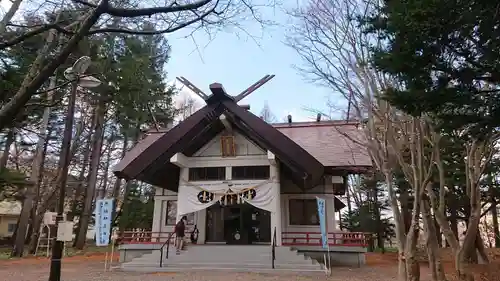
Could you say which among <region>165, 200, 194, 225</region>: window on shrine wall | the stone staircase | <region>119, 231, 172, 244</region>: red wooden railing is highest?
<region>165, 200, 194, 225</region>: window on shrine wall

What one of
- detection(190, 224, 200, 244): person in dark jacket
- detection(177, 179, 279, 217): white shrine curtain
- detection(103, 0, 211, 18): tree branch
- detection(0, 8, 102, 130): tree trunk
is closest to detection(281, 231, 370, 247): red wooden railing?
detection(177, 179, 279, 217): white shrine curtain

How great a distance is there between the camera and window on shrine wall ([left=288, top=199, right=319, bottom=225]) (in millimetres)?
15523

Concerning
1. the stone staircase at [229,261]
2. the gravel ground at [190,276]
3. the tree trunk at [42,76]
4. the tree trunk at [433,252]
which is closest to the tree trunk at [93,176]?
the gravel ground at [190,276]

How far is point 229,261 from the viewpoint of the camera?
12.1 metres

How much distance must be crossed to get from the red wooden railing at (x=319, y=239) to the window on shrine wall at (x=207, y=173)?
11.4 ft

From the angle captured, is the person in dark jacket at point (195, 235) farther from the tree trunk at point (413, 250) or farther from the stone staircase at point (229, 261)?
the tree trunk at point (413, 250)

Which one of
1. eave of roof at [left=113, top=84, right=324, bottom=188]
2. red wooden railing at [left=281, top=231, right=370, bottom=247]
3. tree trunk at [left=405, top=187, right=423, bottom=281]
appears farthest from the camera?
red wooden railing at [left=281, top=231, right=370, bottom=247]

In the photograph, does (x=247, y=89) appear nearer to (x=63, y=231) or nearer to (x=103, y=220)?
(x=103, y=220)

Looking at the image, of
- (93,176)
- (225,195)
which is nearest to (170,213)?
(225,195)

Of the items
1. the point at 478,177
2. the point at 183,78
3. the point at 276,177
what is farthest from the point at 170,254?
the point at 478,177

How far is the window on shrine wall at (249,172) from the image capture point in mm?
14836

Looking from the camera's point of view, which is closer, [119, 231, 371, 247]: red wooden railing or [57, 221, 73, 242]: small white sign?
[57, 221, 73, 242]: small white sign

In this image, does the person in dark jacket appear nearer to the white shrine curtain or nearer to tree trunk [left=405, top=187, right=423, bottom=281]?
the white shrine curtain

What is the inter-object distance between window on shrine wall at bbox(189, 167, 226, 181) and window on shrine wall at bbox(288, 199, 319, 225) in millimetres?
3299
